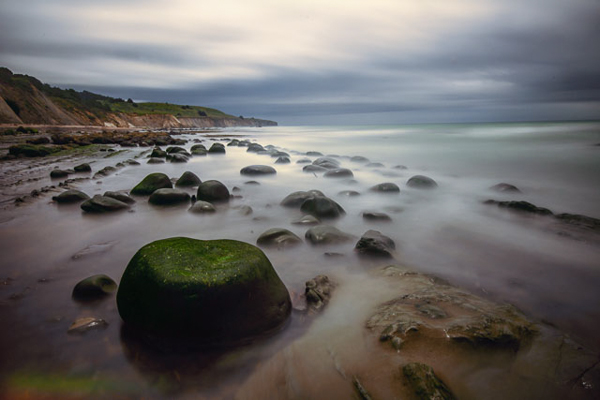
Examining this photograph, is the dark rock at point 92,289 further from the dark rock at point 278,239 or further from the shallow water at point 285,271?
the dark rock at point 278,239

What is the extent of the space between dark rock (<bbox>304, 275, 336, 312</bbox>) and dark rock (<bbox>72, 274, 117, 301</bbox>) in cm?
163

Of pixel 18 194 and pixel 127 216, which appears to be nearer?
pixel 127 216

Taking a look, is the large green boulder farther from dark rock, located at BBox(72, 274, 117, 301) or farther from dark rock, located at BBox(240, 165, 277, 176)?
dark rock, located at BBox(240, 165, 277, 176)

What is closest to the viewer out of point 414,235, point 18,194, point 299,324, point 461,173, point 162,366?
point 162,366

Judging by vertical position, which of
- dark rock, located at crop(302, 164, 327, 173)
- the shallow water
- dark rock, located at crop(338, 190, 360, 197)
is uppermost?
dark rock, located at crop(302, 164, 327, 173)

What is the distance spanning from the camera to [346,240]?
3.76m

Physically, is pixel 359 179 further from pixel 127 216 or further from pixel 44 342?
pixel 44 342

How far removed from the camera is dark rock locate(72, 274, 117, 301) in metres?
2.44

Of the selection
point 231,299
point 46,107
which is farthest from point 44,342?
point 46,107

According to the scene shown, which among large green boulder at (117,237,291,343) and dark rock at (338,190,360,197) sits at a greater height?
large green boulder at (117,237,291,343)

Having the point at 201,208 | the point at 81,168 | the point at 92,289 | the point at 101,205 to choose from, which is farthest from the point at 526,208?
the point at 81,168

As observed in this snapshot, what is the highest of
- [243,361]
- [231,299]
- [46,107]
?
[46,107]

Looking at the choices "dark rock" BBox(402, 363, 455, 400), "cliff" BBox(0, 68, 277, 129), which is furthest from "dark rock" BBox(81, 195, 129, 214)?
"cliff" BBox(0, 68, 277, 129)

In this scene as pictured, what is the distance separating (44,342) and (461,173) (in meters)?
11.0
